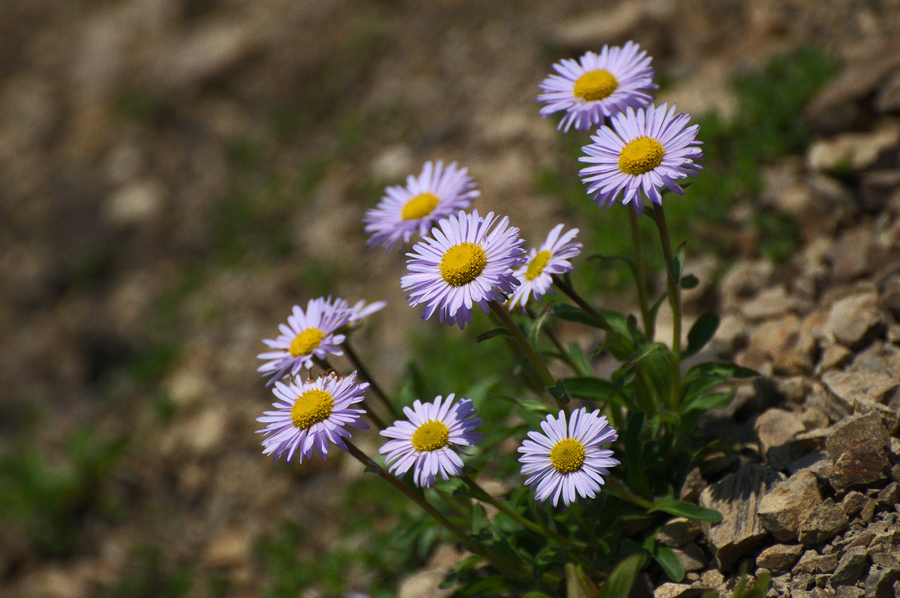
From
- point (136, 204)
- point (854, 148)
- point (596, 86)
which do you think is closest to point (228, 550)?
point (596, 86)

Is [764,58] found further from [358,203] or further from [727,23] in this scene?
[358,203]

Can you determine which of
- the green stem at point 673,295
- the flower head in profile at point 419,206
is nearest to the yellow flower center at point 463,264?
the flower head in profile at point 419,206

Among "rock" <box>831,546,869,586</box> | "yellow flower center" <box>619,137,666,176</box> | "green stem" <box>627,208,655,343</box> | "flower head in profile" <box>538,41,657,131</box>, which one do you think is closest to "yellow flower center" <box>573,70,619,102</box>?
"flower head in profile" <box>538,41,657,131</box>

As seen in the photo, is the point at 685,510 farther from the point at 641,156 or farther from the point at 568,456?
the point at 641,156

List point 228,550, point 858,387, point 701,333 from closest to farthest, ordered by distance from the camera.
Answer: point 858,387 < point 701,333 < point 228,550

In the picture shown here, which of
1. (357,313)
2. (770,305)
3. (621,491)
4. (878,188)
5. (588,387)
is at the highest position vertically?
(878,188)

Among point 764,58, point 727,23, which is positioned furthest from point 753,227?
point 727,23
